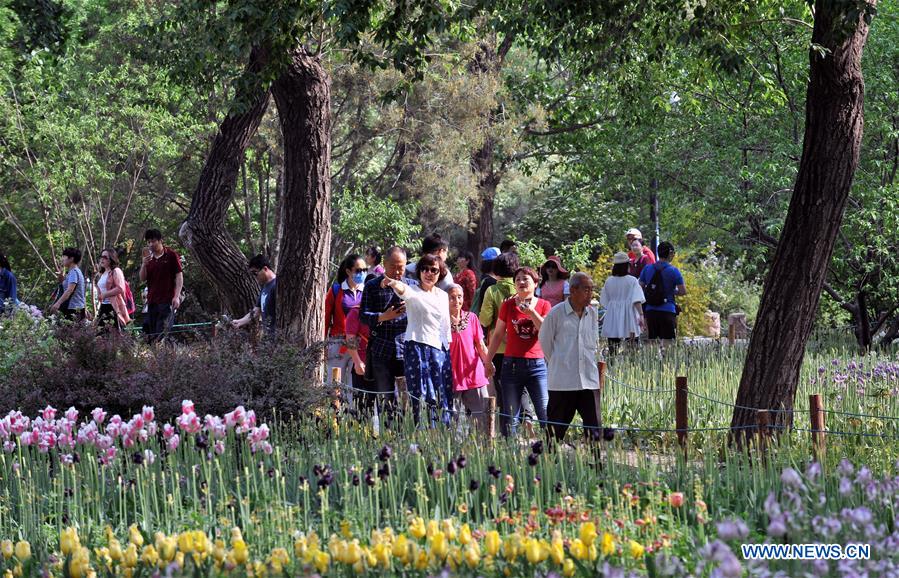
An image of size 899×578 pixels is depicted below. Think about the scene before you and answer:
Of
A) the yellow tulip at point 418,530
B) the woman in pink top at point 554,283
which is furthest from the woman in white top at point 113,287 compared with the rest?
the yellow tulip at point 418,530

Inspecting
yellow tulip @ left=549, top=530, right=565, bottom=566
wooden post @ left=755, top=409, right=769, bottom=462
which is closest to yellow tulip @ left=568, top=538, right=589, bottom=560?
yellow tulip @ left=549, top=530, right=565, bottom=566

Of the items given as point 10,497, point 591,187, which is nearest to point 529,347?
point 10,497

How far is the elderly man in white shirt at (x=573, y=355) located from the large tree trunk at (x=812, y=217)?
1128 millimetres

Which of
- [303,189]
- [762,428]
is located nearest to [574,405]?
[762,428]

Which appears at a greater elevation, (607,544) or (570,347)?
(570,347)

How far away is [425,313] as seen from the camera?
30.8 feet

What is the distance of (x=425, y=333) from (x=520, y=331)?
76 cm

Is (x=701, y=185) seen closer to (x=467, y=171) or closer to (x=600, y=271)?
(x=600, y=271)

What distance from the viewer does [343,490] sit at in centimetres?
642

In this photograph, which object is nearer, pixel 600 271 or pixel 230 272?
pixel 230 272

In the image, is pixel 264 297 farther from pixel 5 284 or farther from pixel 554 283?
pixel 5 284

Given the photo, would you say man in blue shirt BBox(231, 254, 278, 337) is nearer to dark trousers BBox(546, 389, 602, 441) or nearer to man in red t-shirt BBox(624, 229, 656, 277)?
dark trousers BBox(546, 389, 602, 441)

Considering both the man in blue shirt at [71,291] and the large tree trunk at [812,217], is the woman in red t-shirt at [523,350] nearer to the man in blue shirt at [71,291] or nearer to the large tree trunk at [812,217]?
the large tree trunk at [812,217]

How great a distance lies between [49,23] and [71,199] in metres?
11.9
